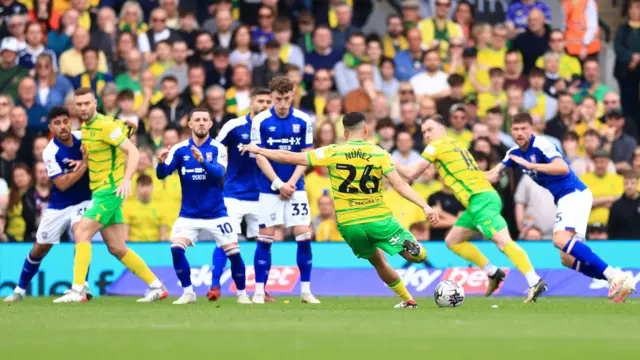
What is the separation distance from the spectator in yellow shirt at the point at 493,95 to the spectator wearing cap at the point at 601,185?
2309 mm

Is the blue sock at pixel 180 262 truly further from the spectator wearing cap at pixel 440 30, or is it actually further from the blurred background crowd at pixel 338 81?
the spectator wearing cap at pixel 440 30

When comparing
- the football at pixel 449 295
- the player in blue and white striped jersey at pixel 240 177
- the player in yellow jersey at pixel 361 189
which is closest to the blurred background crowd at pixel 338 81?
the player in blue and white striped jersey at pixel 240 177

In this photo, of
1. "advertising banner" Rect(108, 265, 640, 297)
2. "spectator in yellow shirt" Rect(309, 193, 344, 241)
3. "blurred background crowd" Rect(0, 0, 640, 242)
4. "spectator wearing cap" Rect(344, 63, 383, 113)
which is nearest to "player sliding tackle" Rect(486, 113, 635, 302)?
"advertising banner" Rect(108, 265, 640, 297)

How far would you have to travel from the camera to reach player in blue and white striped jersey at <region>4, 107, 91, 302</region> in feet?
47.4

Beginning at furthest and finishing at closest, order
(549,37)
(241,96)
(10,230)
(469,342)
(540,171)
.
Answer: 1. (549,37)
2. (241,96)
3. (10,230)
4. (540,171)
5. (469,342)

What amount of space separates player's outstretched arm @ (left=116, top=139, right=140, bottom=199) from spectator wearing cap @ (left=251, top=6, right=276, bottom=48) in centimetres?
742

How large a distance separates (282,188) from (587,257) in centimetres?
367

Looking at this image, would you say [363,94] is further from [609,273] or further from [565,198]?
[609,273]

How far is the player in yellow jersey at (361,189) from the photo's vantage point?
12.3 metres

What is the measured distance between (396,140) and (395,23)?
10.5ft

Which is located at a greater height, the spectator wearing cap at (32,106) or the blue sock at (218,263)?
the spectator wearing cap at (32,106)

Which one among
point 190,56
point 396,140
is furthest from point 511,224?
point 190,56

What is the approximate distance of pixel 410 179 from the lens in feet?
47.2

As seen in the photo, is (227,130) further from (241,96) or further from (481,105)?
(481,105)
